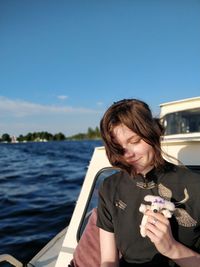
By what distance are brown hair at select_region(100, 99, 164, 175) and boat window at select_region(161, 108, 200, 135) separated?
13.9ft

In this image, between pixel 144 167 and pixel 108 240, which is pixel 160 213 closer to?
pixel 144 167

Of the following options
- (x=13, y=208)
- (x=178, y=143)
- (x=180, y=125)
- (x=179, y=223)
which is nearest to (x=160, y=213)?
(x=179, y=223)

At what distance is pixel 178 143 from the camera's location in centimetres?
291

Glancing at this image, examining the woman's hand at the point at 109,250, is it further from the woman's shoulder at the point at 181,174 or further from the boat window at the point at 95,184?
the boat window at the point at 95,184

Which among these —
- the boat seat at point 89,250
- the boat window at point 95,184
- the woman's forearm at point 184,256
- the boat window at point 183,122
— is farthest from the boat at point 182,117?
the woman's forearm at point 184,256

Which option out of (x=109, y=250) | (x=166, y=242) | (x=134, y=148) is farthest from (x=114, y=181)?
(x=166, y=242)

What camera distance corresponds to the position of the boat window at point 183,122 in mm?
6215

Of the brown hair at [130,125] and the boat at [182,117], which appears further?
the boat at [182,117]

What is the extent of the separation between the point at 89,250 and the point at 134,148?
3.36ft

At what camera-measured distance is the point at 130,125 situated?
1.98 meters

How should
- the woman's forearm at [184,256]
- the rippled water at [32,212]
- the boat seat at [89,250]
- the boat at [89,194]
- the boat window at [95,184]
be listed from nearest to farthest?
the woman's forearm at [184,256] < the boat seat at [89,250] < the boat at [89,194] < the boat window at [95,184] < the rippled water at [32,212]

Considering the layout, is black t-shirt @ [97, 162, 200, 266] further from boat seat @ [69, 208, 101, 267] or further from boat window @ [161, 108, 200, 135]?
boat window @ [161, 108, 200, 135]

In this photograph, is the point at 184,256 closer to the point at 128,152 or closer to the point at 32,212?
the point at 128,152

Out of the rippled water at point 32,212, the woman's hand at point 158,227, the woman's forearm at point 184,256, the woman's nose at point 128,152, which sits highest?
the woman's nose at point 128,152
